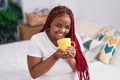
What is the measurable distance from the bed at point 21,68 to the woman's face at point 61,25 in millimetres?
676

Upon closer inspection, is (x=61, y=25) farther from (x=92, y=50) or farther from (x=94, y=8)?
(x=94, y=8)

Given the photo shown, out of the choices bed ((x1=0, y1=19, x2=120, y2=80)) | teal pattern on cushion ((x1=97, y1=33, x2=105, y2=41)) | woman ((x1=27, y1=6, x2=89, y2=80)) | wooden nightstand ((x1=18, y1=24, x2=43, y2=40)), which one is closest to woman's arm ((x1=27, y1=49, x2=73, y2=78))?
woman ((x1=27, y1=6, x2=89, y2=80))

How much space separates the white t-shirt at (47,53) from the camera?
1.25 metres

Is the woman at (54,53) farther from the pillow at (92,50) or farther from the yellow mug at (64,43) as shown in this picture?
the pillow at (92,50)

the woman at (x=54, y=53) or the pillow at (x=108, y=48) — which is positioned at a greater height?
the woman at (x=54, y=53)

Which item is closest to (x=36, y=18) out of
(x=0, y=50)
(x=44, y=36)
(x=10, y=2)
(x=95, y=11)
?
(x=10, y=2)

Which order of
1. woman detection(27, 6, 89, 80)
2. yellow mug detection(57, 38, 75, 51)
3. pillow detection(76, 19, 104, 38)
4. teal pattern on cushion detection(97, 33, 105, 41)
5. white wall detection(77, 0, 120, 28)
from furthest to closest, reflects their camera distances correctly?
white wall detection(77, 0, 120, 28), pillow detection(76, 19, 104, 38), teal pattern on cushion detection(97, 33, 105, 41), woman detection(27, 6, 89, 80), yellow mug detection(57, 38, 75, 51)

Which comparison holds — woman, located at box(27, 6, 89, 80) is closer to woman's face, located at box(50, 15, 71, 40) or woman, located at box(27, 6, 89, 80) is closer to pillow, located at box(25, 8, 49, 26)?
woman's face, located at box(50, 15, 71, 40)

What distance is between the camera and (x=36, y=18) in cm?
351

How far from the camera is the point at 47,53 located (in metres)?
1.26

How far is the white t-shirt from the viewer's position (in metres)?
1.25

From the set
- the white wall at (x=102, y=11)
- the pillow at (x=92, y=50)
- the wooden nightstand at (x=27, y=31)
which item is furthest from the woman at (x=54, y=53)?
the wooden nightstand at (x=27, y=31)

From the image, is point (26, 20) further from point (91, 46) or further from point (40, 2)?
point (91, 46)

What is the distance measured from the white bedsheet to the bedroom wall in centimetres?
94
